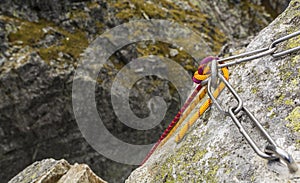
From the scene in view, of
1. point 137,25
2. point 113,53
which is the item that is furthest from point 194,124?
point 137,25

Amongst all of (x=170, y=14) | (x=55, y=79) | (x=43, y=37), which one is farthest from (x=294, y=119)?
(x=170, y=14)

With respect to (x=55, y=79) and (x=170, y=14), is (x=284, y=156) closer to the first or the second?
(x=55, y=79)

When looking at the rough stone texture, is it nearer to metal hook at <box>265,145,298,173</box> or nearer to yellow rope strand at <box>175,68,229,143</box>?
yellow rope strand at <box>175,68,229,143</box>

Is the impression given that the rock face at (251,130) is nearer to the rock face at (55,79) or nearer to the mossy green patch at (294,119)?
the mossy green patch at (294,119)

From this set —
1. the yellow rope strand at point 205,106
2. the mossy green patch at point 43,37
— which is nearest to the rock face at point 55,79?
the mossy green patch at point 43,37

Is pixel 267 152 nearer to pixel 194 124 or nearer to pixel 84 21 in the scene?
pixel 194 124

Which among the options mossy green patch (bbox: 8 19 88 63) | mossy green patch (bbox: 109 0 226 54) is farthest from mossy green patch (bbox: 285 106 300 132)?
mossy green patch (bbox: 109 0 226 54)
